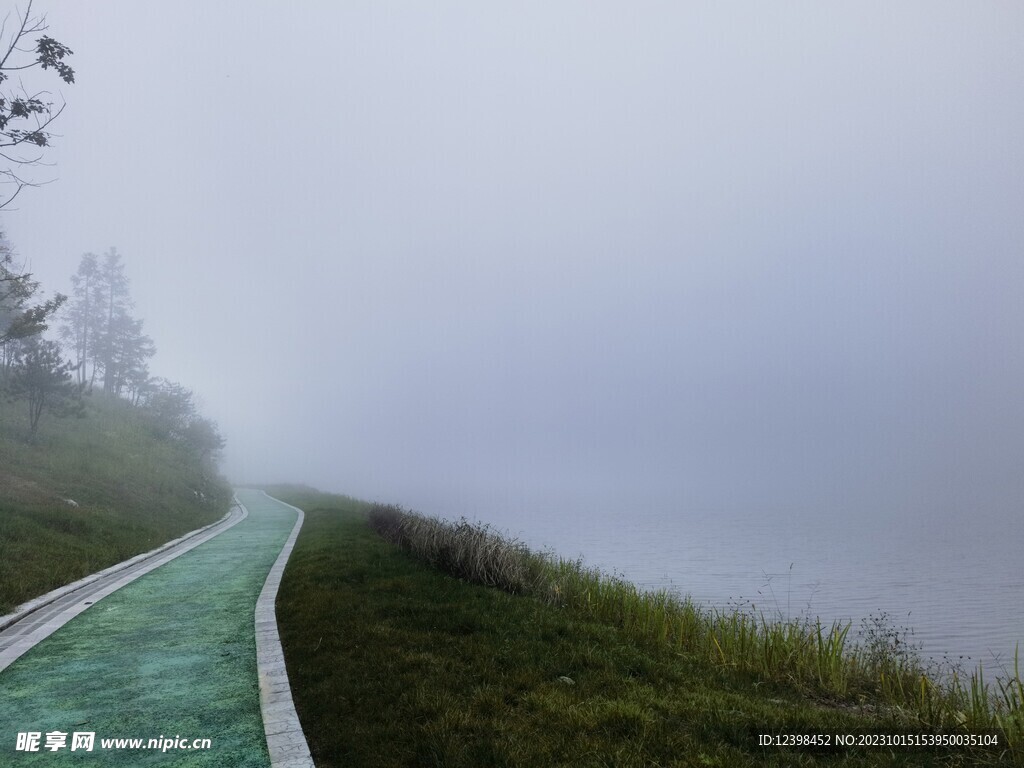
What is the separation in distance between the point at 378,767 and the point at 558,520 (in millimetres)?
57887

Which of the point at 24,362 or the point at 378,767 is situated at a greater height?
the point at 24,362

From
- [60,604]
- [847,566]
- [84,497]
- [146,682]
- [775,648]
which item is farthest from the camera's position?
[847,566]

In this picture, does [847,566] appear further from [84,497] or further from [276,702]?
[84,497]

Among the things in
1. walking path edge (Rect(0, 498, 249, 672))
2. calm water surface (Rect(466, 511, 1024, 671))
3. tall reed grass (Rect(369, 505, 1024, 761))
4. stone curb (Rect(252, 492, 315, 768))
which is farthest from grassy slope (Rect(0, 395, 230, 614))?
calm water surface (Rect(466, 511, 1024, 671))

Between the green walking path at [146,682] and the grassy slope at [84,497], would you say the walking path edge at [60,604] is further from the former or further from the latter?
the grassy slope at [84,497]

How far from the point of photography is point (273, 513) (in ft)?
103

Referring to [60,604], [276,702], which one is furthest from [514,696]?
[60,604]

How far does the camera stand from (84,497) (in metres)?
21.0

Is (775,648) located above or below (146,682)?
above

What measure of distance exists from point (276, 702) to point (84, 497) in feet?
66.2

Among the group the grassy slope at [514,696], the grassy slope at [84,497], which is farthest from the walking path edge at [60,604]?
the grassy slope at [514,696]

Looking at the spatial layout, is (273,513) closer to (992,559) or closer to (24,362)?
(24,362)

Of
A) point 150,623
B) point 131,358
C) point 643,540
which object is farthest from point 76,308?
point 150,623

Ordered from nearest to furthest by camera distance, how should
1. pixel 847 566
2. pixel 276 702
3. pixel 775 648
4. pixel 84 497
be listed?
pixel 276 702 → pixel 775 648 → pixel 84 497 → pixel 847 566
